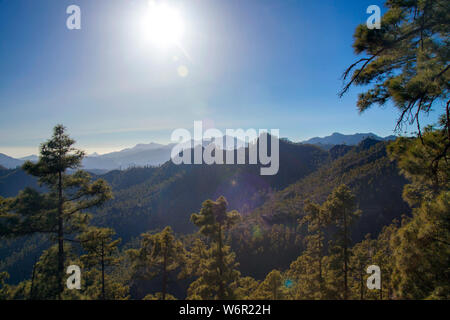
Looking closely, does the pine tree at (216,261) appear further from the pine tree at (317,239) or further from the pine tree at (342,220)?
the pine tree at (342,220)

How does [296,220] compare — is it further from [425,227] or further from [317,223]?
[425,227]

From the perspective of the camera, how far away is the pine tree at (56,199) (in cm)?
933

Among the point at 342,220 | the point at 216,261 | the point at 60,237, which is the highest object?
the point at 342,220

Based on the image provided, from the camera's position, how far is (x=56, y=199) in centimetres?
1007

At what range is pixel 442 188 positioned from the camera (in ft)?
22.2

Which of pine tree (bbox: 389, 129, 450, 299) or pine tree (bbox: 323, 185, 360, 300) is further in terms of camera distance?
pine tree (bbox: 323, 185, 360, 300)

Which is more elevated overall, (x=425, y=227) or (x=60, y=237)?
(x=425, y=227)

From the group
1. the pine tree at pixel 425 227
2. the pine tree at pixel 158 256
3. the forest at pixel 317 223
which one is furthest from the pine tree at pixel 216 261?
the pine tree at pixel 425 227

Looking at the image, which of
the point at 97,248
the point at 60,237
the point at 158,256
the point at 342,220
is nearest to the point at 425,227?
the point at 342,220

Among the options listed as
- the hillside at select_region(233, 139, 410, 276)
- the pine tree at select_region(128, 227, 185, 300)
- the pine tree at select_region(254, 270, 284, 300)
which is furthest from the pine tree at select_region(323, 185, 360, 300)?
the hillside at select_region(233, 139, 410, 276)

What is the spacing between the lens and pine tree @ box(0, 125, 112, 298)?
9.33 metres

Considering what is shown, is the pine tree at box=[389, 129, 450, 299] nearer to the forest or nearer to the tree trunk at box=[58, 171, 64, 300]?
the forest

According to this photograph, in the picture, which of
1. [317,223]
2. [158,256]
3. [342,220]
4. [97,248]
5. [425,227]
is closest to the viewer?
[425,227]
